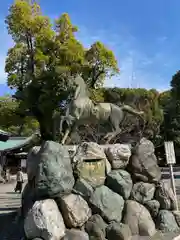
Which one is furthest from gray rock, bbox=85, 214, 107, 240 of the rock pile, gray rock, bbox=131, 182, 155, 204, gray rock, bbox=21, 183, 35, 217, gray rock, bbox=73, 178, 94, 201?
gray rock, bbox=21, 183, 35, 217

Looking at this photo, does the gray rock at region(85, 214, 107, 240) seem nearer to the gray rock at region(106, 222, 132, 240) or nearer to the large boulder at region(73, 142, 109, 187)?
the gray rock at region(106, 222, 132, 240)

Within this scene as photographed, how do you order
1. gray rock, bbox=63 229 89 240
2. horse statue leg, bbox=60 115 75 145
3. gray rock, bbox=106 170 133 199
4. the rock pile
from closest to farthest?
1. gray rock, bbox=63 229 89 240
2. the rock pile
3. gray rock, bbox=106 170 133 199
4. horse statue leg, bbox=60 115 75 145

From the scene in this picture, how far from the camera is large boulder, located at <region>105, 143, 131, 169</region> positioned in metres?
7.77

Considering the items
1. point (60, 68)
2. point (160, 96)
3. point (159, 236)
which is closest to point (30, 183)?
point (159, 236)

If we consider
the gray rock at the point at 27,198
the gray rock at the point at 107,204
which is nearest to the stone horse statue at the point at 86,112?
the gray rock at the point at 27,198

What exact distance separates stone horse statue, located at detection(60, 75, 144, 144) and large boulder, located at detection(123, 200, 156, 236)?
2.34m

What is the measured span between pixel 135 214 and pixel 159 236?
2.18 ft

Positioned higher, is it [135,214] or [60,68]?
[60,68]

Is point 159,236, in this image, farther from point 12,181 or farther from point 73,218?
point 12,181

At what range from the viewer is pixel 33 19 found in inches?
958

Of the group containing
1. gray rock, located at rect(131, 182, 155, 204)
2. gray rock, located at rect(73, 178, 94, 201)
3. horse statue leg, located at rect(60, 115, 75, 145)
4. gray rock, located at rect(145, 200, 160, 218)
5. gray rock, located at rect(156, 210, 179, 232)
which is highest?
horse statue leg, located at rect(60, 115, 75, 145)

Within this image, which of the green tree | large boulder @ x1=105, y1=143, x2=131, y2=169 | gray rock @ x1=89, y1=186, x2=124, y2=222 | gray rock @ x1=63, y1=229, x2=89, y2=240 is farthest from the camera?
the green tree

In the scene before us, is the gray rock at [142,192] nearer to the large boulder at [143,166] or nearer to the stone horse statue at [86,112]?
the large boulder at [143,166]

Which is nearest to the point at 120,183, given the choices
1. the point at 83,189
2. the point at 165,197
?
the point at 83,189
